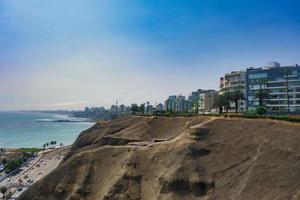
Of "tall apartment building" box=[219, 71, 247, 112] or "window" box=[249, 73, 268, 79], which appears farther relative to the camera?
"tall apartment building" box=[219, 71, 247, 112]

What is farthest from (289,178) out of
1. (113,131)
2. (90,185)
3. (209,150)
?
(113,131)

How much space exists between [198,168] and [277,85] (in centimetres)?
7074

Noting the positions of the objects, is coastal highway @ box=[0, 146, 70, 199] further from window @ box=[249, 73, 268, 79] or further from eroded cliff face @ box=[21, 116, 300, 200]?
window @ box=[249, 73, 268, 79]

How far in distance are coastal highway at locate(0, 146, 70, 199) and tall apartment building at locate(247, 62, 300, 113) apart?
63976mm

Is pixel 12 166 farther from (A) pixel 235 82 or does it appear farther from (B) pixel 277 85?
(B) pixel 277 85

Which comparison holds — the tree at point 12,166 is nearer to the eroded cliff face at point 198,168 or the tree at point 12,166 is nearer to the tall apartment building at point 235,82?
the eroded cliff face at point 198,168

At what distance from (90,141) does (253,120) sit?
5395cm

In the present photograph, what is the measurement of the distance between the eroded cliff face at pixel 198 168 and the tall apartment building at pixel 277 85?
1944 inches

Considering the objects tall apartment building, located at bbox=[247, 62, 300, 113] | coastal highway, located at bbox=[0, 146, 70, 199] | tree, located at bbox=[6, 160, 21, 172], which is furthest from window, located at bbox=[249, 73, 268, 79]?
tree, located at bbox=[6, 160, 21, 172]

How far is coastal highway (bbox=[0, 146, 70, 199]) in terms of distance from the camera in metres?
89.6

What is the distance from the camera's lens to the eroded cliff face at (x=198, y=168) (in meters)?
41.2

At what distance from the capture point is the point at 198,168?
48031 mm

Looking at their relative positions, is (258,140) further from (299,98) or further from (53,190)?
(299,98)

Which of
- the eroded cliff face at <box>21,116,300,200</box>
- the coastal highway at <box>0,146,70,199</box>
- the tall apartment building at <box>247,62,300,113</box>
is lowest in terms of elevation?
the coastal highway at <box>0,146,70,199</box>
